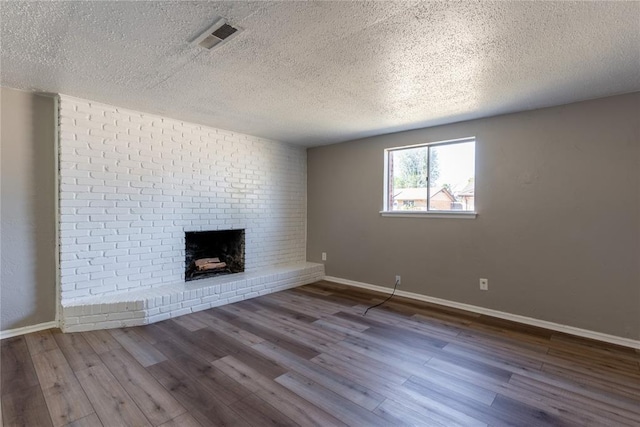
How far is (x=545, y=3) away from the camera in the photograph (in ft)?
4.94

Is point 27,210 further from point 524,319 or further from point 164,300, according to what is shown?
point 524,319

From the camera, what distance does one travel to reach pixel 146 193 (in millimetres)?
3389

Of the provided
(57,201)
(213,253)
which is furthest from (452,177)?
(57,201)

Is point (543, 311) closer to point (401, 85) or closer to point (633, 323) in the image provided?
point (633, 323)

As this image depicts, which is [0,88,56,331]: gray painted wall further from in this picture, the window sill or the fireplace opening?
the window sill

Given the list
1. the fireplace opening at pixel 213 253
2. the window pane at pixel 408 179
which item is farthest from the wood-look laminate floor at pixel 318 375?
the window pane at pixel 408 179

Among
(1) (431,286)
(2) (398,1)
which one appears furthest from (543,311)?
(2) (398,1)

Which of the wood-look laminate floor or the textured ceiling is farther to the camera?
the wood-look laminate floor

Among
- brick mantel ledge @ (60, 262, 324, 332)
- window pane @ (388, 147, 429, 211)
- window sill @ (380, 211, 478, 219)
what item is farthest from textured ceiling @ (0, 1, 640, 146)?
brick mantel ledge @ (60, 262, 324, 332)

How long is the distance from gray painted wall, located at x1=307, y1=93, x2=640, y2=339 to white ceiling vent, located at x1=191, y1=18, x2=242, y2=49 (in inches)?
108

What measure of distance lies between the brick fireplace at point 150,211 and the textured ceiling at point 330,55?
424 mm

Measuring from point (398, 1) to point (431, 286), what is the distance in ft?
10.4

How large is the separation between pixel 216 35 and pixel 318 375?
7.60 feet

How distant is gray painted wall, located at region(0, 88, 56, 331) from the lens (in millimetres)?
2646
